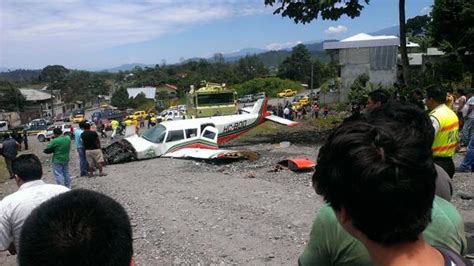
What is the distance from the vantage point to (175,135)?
56.5ft

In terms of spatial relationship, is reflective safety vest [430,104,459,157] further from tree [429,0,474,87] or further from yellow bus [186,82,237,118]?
tree [429,0,474,87]

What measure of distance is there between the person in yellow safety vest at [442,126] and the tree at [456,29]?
25571mm

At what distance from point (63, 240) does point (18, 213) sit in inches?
89.6

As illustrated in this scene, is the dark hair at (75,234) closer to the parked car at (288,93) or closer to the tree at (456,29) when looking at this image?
the tree at (456,29)

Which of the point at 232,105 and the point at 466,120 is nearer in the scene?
the point at 466,120

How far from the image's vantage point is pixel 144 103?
94.1 metres

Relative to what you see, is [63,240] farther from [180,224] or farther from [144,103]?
[144,103]

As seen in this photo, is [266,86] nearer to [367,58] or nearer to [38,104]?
[367,58]

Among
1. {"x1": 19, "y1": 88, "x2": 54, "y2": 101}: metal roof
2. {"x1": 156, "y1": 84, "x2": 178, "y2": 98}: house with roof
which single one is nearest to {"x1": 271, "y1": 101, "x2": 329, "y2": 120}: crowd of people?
{"x1": 19, "y1": 88, "x2": 54, "y2": 101}: metal roof

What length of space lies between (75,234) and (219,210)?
289 inches

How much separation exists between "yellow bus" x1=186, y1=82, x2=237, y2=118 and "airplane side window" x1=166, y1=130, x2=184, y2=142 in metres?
9.29

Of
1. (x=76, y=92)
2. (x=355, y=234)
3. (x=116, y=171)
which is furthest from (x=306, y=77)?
(x=355, y=234)

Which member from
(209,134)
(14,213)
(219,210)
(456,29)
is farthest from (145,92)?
(14,213)

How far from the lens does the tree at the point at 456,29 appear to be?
28.4m
